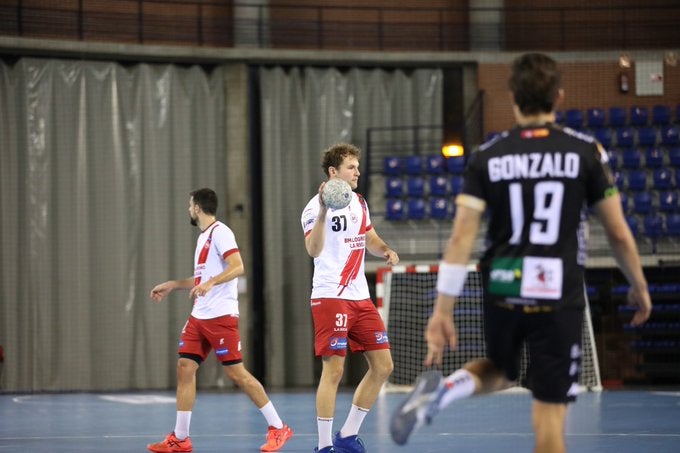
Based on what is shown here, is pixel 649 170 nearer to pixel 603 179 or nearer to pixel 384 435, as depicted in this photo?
pixel 384 435

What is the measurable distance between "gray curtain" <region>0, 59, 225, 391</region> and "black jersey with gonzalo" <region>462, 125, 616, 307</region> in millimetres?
12449

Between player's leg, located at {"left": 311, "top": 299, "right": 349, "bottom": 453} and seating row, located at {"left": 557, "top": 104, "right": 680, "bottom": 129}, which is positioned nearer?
player's leg, located at {"left": 311, "top": 299, "right": 349, "bottom": 453}

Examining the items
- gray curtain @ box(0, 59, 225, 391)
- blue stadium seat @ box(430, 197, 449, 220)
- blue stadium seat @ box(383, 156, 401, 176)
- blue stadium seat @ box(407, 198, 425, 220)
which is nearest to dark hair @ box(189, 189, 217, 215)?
blue stadium seat @ box(407, 198, 425, 220)

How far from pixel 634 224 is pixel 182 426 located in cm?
998

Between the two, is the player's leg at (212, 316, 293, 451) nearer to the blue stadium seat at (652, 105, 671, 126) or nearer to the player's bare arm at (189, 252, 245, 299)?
the player's bare arm at (189, 252, 245, 299)

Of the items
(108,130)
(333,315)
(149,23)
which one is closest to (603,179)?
(333,315)

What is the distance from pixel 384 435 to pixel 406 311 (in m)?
7.31

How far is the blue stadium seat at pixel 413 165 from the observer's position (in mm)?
16406

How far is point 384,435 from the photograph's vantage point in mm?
8203

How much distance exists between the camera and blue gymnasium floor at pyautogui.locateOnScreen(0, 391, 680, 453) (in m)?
7.56

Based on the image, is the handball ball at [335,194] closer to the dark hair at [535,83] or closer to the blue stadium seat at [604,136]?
the dark hair at [535,83]

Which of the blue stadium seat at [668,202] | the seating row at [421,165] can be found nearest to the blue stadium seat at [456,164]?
the seating row at [421,165]

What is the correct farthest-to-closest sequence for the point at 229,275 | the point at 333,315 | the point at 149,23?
the point at 149,23, the point at 229,275, the point at 333,315

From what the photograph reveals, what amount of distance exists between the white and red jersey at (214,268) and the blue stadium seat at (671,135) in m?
10.6
